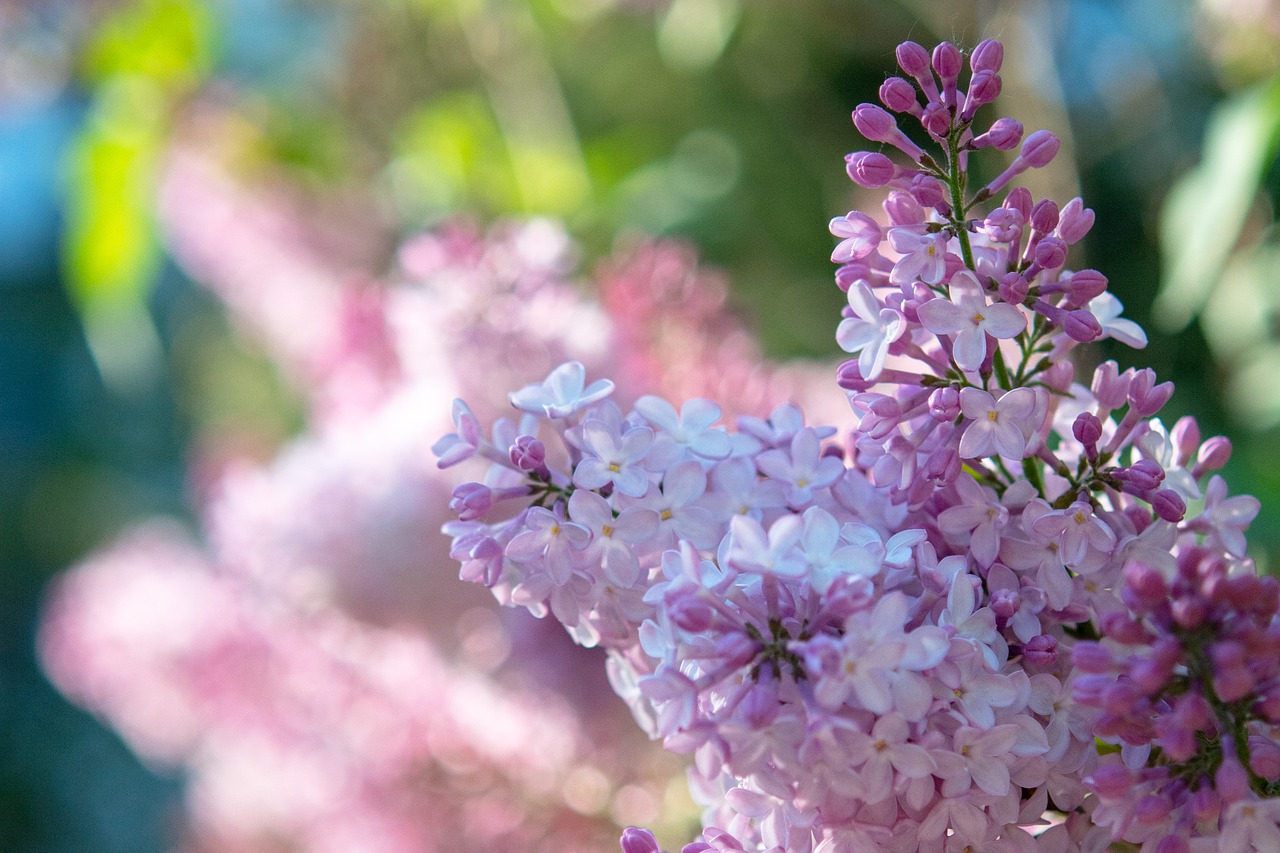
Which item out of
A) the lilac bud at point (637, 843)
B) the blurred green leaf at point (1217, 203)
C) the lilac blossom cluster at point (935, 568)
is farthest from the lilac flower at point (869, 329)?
the blurred green leaf at point (1217, 203)

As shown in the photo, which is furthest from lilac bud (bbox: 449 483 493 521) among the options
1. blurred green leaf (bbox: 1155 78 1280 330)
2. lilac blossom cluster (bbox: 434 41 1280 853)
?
blurred green leaf (bbox: 1155 78 1280 330)

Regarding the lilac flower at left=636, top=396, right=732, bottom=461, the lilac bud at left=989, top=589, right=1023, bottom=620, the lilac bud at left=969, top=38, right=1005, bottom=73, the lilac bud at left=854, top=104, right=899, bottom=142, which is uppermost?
the lilac bud at left=969, top=38, right=1005, bottom=73

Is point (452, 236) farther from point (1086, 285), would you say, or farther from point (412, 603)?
point (1086, 285)

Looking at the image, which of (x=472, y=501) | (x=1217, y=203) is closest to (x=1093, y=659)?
(x=472, y=501)

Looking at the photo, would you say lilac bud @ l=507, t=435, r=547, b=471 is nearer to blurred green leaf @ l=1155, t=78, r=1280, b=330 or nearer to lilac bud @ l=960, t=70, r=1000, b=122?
lilac bud @ l=960, t=70, r=1000, b=122

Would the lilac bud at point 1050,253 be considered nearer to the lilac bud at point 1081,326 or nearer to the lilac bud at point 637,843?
the lilac bud at point 1081,326

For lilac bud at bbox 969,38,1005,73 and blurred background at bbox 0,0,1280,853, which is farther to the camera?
blurred background at bbox 0,0,1280,853

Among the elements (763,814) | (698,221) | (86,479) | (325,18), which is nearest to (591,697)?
(763,814)
